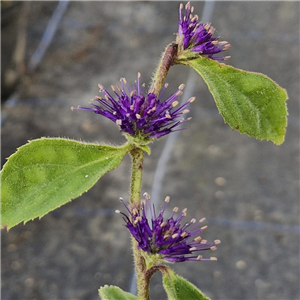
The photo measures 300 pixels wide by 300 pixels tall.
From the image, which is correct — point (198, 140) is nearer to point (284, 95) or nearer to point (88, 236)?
point (88, 236)

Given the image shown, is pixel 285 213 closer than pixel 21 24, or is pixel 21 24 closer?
pixel 285 213

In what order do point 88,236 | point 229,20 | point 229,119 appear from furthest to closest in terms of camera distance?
point 229,20 < point 88,236 < point 229,119

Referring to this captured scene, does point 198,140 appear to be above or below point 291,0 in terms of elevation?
below

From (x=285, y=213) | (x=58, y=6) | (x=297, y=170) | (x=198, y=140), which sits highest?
(x=58, y=6)

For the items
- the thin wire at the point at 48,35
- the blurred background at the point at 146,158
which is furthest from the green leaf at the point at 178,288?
the thin wire at the point at 48,35

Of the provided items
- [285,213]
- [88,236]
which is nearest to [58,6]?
[88,236]

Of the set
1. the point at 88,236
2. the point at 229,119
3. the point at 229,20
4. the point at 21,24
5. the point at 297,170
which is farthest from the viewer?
the point at 229,20
